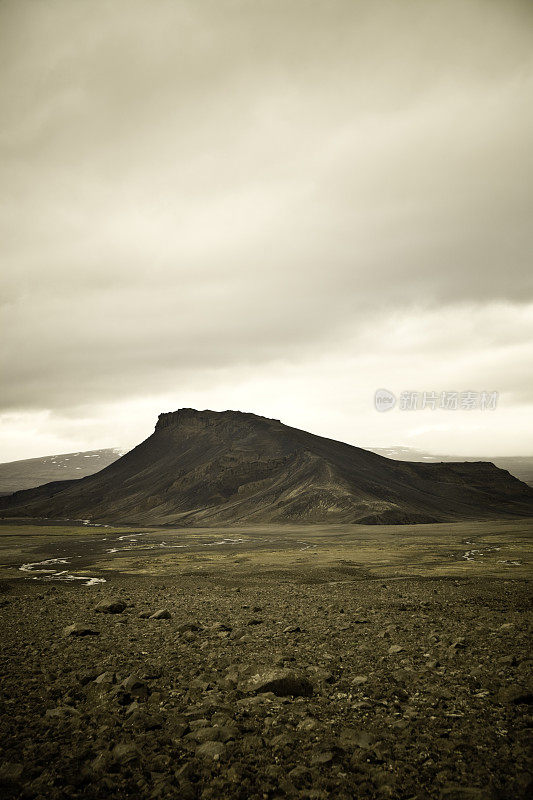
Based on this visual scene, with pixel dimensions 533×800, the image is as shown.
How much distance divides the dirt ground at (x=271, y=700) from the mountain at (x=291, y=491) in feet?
344

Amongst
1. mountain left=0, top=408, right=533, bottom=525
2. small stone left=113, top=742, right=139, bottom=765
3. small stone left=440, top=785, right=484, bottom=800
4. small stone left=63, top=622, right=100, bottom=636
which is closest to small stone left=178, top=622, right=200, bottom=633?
small stone left=63, top=622, right=100, bottom=636

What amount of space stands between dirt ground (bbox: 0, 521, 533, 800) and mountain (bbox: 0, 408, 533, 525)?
4134 inches

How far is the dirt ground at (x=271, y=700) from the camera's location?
639cm

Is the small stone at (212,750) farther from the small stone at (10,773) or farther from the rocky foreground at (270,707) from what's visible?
the small stone at (10,773)

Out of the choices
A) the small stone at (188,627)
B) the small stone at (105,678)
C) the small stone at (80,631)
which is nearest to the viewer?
the small stone at (105,678)

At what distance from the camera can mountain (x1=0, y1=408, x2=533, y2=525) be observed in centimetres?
13262

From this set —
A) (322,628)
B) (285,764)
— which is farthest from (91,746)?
(322,628)

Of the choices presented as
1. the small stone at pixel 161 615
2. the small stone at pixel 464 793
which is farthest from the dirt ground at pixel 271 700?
the small stone at pixel 161 615

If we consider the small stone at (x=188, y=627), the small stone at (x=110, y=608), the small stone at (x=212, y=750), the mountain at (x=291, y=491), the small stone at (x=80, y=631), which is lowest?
the mountain at (x=291, y=491)

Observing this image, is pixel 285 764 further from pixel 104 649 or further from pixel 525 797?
pixel 104 649

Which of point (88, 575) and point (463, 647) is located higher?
point (463, 647)

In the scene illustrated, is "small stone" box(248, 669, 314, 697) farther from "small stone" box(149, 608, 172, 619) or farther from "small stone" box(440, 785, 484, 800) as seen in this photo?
"small stone" box(149, 608, 172, 619)

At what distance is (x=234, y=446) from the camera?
19238cm

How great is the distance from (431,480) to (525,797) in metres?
193
